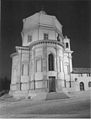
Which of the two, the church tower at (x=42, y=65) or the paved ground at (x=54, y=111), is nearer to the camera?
the paved ground at (x=54, y=111)

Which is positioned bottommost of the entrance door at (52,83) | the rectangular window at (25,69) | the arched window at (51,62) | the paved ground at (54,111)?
the paved ground at (54,111)

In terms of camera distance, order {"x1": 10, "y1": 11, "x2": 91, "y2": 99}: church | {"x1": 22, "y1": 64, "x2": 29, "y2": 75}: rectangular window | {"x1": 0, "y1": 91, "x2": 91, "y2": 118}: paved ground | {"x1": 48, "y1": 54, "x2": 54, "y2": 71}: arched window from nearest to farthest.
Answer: {"x1": 0, "y1": 91, "x2": 91, "y2": 118}: paved ground
{"x1": 10, "y1": 11, "x2": 91, "y2": 99}: church
{"x1": 48, "y1": 54, "x2": 54, "y2": 71}: arched window
{"x1": 22, "y1": 64, "x2": 29, "y2": 75}: rectangular window

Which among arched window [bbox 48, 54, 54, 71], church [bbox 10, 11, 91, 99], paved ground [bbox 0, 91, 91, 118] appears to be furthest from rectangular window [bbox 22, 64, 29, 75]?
paved ground [bbox 0, 91, 91, 118]

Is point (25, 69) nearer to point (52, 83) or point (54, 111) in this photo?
point (52, 83)

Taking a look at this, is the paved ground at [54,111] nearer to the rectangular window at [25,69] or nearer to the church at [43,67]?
the church at [43,67]

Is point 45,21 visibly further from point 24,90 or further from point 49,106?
point 49,106

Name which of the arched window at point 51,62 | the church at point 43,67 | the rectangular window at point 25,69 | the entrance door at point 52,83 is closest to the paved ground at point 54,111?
the church at point 43,67

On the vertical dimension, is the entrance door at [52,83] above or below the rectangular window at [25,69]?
below

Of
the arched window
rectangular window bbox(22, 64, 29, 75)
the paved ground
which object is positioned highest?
the arched window

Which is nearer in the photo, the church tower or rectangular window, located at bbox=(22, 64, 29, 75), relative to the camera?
the church tower

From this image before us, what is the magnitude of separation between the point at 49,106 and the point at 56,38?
764 cm

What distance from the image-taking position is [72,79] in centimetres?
1121

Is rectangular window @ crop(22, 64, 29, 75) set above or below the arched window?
below

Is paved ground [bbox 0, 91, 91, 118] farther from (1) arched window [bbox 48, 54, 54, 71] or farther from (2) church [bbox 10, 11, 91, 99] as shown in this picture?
(1) arched window [bbox 48, 54, 54, 71]
